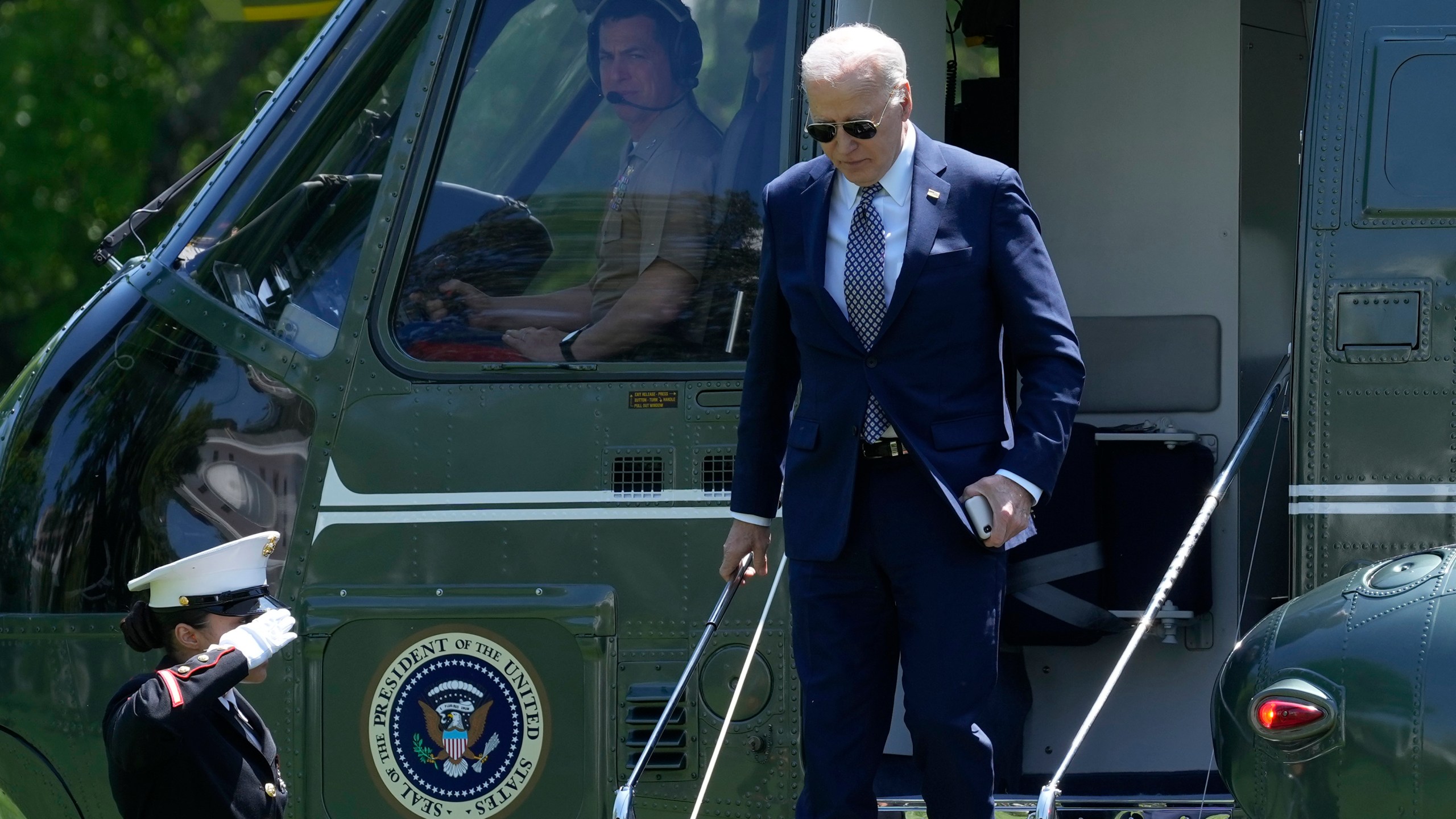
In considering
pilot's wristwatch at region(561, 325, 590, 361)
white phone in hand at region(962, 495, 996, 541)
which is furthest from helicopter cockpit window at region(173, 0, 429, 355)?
white phone in hand at region(962, 495, 996, 541)

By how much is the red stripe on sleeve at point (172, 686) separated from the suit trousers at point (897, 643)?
1.21 m

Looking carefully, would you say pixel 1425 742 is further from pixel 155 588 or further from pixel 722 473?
pixel 155 588

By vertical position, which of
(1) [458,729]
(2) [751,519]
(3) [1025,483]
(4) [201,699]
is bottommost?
(1) [458,729]

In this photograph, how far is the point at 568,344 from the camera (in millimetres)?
4137

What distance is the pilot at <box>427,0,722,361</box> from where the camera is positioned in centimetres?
414

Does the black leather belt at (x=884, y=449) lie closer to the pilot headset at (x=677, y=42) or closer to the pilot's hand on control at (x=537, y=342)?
the pilot's hand on control at (x=537, y=342)

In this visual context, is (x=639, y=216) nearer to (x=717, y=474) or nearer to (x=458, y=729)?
(x=717, y=474)

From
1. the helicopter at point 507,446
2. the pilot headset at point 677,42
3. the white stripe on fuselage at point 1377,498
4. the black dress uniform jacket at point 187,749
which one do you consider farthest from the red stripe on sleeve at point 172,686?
the white stripe on fuselage at point 1377,498

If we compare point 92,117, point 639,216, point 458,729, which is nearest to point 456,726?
point 458,729

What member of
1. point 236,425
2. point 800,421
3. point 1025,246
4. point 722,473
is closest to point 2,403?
point 236,425

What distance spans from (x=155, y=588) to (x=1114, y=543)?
2523mm

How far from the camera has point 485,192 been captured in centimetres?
424

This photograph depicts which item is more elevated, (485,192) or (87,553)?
(485,192)

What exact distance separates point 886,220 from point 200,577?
5.13 ft
